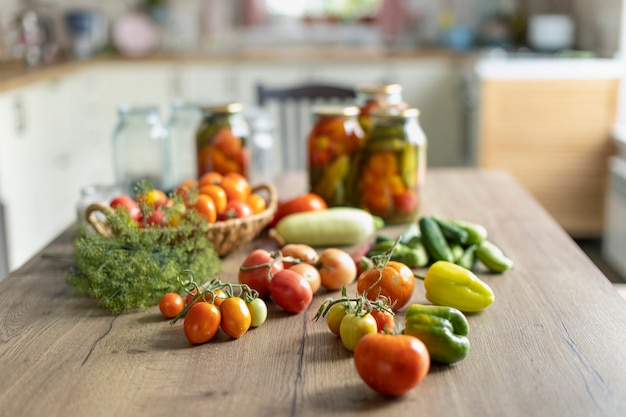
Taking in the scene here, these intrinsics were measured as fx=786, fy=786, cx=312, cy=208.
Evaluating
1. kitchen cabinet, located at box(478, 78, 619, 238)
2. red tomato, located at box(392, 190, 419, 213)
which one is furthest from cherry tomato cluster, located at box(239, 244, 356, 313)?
kitchen cabinet, located at box(478, 78, 619, 238)

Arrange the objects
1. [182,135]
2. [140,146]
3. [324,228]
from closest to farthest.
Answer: [324,228]
[140,146]
[182,135]

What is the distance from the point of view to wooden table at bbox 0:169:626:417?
3.36 ft

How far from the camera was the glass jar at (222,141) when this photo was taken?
2.01m

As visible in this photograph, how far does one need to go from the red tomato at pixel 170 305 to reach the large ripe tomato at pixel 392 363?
41cm

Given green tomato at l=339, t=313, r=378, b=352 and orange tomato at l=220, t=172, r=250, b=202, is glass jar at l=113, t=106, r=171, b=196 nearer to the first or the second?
orange tomato at l=220, t=172, r=250, b=202

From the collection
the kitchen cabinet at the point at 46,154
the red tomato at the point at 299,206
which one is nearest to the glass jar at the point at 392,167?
the red tomato at the point at 299,206

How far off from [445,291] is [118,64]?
4.09 meters

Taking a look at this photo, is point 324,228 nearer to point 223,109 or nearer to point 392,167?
point 392,167

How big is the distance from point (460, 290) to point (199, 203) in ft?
1.87

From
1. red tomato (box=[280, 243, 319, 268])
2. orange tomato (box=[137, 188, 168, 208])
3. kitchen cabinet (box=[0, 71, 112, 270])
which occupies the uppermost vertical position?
orange tomato (box=[137, 188, 168, 208])

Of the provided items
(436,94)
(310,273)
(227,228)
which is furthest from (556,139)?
(310,273)

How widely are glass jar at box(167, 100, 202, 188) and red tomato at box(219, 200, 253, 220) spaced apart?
0.43 m

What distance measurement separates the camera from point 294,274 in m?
1.36

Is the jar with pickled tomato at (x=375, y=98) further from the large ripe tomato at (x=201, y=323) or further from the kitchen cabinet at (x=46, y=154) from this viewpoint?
the kitchen cabinet at (x=46, y=154)
